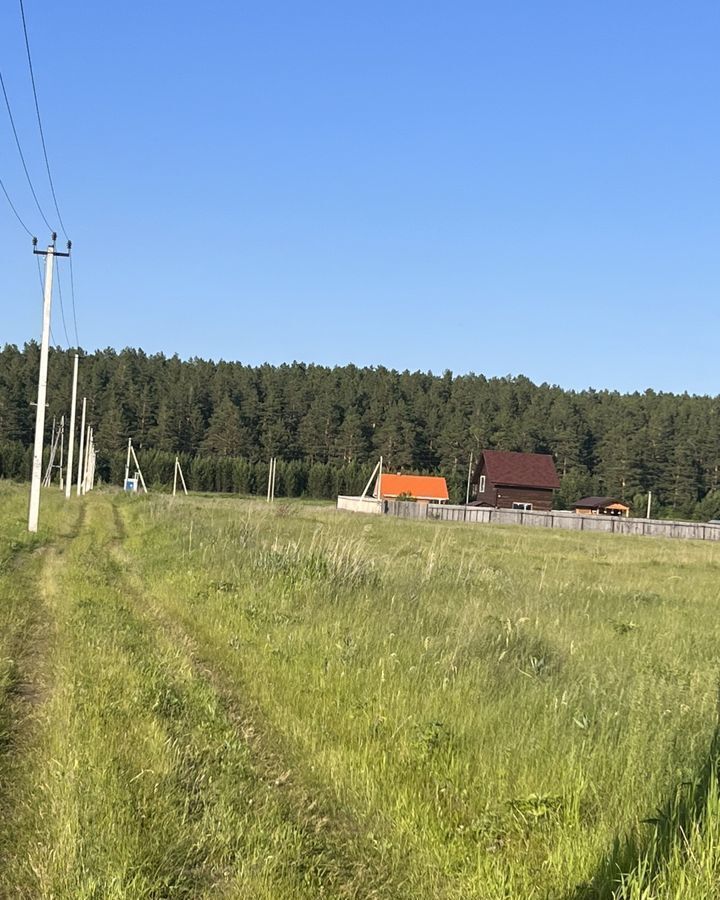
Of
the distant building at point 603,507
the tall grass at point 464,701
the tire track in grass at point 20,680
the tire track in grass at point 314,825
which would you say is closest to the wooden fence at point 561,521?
the distant building at point 603,507

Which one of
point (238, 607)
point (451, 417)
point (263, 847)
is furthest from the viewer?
point (451, 417)

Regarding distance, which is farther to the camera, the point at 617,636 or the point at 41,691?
the point at 617,636

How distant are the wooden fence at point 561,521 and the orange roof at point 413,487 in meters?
25.1

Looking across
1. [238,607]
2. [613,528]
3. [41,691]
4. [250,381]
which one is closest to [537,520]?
[613,528]

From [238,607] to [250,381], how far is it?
4871 inches

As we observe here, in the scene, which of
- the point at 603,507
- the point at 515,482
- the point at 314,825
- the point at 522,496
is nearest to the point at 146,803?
the point at 314,825

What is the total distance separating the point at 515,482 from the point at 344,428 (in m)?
45.4

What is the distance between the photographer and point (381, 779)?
530 centimetres

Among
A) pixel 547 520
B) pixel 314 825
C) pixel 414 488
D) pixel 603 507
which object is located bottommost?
pixel 547 520

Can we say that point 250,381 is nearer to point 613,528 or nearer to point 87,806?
point 613,528

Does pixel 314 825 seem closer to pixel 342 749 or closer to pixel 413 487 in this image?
pixel 342 749

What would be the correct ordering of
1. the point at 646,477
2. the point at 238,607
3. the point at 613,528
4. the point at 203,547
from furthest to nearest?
the point at 646,477
the point at 613,528
the point at 203,547
the point at 238,607

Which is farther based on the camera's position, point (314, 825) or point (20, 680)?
point (20, 680)

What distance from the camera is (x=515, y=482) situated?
80812 millimetres
